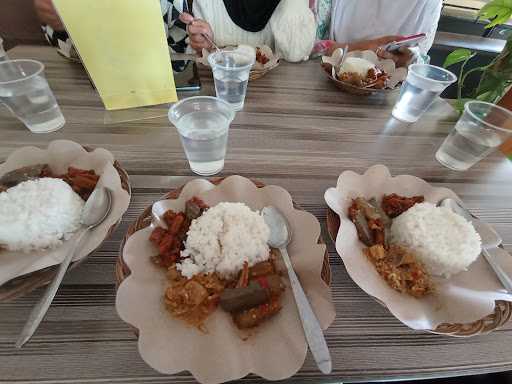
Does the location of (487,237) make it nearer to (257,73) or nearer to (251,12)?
(257,73)

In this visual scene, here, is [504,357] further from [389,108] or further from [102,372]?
[389,108]

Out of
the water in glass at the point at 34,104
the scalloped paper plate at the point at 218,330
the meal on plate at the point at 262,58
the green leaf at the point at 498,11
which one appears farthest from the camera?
the meal on plate at the point at 262,58

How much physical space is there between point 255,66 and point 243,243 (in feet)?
3.60

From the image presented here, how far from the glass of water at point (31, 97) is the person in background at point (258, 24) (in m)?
0.88

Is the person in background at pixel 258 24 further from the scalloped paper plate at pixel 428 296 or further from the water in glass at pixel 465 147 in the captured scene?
the scalloped paper plate at pixel 428 296

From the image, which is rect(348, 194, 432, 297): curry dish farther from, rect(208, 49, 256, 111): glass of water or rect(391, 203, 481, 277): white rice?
rect(208, 49, 256, 111): glass of water

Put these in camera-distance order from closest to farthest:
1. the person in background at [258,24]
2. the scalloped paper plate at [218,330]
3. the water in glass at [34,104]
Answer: the scalloped paper plate at [218,330] < the water in glass at [34,104] < the person in background at [258,24]

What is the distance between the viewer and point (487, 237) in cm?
76

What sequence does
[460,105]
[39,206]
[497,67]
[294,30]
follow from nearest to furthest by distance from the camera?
1. [39,206]
2. [497,67]
3. [460,105]
4. [294,30]

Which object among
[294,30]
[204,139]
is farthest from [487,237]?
[294,30]

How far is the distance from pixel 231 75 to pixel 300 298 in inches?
37.8

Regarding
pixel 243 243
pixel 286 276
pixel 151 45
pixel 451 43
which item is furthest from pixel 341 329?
pixel 451 43

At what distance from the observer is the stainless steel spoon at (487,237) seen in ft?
2.19

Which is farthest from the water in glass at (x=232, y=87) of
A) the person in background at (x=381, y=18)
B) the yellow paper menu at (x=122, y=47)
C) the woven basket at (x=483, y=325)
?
the person in background at (x=381, y=18)
